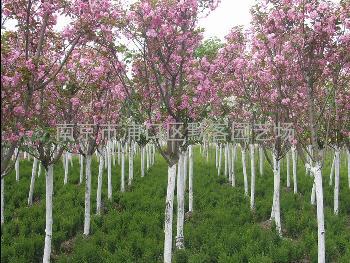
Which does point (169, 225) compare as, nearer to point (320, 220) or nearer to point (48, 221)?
point (48, 221)

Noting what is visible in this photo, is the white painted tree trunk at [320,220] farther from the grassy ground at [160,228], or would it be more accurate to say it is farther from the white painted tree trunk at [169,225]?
the white painted tree trunk at [169,225]

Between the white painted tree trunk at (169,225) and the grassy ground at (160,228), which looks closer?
the white painted tree trunk at (169,225)

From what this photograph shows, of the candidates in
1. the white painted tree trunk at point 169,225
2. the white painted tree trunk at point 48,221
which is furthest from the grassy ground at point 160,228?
the white painted tree trunk at point 169,225

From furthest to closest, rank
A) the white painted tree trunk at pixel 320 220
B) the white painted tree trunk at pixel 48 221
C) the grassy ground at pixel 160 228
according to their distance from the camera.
Result: the grassy ground at pixel 160 228
the white painted tree trunk at pixel 48 221
the white painted tree trunk at pixel 320 220

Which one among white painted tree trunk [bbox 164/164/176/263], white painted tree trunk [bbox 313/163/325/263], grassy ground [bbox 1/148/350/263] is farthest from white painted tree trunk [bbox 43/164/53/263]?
white painted tree trunk [bbox 313/163/325/263]

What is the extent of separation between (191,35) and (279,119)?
3.66 m

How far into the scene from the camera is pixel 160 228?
10484 millimetres

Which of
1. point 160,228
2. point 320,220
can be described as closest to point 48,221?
point 160,228

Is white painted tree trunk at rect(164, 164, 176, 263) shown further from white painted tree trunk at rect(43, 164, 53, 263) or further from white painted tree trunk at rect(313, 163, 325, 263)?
white painted tree trunk at rect(313, 163, 325, 263)

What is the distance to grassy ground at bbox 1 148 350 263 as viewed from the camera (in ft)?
28.4

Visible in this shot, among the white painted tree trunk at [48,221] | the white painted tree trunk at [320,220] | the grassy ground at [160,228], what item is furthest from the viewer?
the grassy ground at [160,228]

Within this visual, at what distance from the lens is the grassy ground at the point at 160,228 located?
28.4 feet

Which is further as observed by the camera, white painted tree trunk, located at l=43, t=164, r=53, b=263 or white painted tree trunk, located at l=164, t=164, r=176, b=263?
white painted tree trunk, located at l=43, t=164, r=53, b=263

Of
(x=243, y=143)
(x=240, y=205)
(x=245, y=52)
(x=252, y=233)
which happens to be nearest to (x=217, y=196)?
(x=240, y=205)
